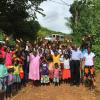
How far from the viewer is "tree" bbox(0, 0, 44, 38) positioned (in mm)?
43406

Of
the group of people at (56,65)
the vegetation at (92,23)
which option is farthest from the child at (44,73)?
the vegetation at (92,23)

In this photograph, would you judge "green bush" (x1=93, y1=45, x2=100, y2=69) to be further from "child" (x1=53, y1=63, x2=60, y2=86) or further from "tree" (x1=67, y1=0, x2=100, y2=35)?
"child" (x1=53, y1=63, x2=60, y2=86)

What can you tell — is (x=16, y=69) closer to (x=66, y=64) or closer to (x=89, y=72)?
(x=66, y=64)

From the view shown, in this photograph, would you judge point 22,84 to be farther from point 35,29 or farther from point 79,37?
point 35,29

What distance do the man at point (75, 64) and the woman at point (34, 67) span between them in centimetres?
140

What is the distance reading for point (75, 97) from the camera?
728 inches

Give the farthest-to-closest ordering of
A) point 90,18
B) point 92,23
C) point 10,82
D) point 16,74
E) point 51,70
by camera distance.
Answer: point 90,18 → point 92,23 → point 51,70 → point 16,74 → point 10,82

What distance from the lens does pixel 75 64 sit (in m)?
20.5

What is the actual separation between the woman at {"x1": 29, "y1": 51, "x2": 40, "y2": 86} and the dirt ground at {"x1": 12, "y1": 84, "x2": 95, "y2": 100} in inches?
16.6

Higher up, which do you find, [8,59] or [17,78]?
[8,59]

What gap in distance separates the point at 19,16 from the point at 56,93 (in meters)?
26.0

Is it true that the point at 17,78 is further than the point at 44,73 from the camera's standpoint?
No

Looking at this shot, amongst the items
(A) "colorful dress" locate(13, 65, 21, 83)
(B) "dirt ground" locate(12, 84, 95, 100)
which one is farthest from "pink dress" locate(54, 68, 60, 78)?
(A) "colorful dress" locate(13, 65, 21, 83)

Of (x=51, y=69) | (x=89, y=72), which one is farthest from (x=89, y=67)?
(x=51, y=69)
